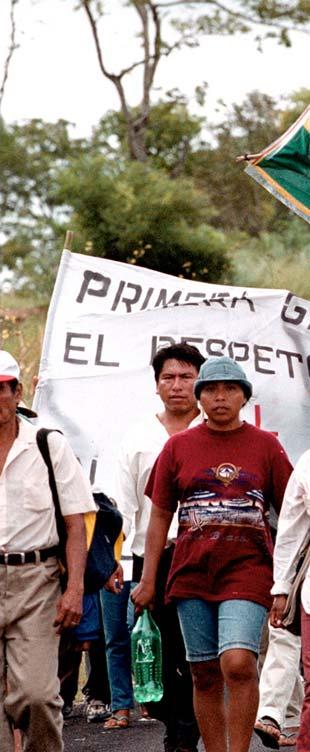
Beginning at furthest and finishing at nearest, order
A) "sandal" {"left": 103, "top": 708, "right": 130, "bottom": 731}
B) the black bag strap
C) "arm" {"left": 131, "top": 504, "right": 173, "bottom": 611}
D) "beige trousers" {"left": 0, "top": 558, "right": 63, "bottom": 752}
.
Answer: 1. "sandal" {"left": 103, "top": 708, "right": 130, "bottom": 731}
2. "arm" {"left": 131, "top": 504, "right": 173, "bottom": 611}
3. the black bag strap
4. "beige trousers" {"left": 0, "top": 558, "right": 63, "bottom": 752}

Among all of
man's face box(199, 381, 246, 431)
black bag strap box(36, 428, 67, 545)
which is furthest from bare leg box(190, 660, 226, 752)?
man's face box(199, 381, 246, 431)

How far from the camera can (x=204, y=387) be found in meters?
6.88

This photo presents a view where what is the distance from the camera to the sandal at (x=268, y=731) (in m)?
7.53

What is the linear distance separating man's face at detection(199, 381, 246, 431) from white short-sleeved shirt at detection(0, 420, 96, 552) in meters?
0.73

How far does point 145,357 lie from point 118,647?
6.03ft

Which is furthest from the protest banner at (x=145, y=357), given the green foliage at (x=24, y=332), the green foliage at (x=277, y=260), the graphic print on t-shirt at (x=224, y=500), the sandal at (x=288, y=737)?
the green foliage at (x=277, y=260)

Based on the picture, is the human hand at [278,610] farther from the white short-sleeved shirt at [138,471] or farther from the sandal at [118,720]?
the sandal at [118,720]

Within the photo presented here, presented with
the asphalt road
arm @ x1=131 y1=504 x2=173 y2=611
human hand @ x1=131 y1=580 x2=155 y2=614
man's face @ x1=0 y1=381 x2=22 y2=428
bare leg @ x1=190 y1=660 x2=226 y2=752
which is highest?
man's face @ x1=0 y1=381 x2=22 y2=428

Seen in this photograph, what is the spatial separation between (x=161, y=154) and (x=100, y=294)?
20897mm

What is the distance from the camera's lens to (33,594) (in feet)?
20.0

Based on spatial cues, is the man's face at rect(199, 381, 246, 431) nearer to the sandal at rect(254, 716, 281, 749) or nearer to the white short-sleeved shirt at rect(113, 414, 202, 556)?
the white short-sleeved shirt at rect(113, 414, 202, 556)

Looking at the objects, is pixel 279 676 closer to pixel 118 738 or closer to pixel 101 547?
pixel 118 738

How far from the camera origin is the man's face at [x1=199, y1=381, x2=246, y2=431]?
6.72m

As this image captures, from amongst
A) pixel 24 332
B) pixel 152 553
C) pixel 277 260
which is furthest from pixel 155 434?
pixel 277 260
